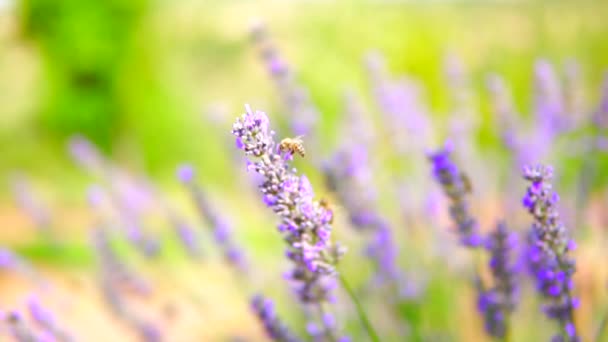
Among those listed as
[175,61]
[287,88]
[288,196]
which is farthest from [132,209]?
[175,61]

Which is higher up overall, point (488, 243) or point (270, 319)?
point (488, 243)

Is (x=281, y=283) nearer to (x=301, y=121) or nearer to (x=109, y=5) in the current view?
(x=301, y=121)

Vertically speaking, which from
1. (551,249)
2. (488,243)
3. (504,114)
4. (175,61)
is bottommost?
(551,249)

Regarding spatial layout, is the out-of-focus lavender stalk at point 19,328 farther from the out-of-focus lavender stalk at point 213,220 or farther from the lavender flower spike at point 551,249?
the lavender flower spike at point 551,249

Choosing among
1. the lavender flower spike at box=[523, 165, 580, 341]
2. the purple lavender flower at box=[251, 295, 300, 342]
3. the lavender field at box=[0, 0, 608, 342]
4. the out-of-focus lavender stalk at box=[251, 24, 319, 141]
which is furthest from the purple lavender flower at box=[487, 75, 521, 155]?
the purple lavender flower at box=[251, 295, 300, 342]

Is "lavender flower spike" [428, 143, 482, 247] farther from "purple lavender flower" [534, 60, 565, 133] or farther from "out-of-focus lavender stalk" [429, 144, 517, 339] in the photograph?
"purple lavender flower" [534, 60, 565, 133]

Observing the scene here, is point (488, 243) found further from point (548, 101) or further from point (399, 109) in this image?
Result: point (399, 109)
